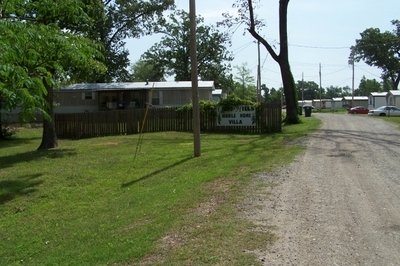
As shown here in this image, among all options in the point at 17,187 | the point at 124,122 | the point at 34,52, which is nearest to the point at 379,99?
the point at 124,122

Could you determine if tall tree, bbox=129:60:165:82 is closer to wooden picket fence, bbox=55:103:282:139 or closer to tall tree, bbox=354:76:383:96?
wooden picket fence, bbox=55:103:282:139

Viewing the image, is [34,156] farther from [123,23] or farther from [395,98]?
[395,98]

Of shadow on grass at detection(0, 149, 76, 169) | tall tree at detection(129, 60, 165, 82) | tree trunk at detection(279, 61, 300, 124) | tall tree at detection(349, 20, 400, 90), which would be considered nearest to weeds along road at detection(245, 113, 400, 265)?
shadow on grass at detection(0, 149, 76, 169)

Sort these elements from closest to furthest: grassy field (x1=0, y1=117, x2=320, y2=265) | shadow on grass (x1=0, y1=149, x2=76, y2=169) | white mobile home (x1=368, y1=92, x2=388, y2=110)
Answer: grassy field (x1=0, y1=117, x2=320, y2=265), shadow on grass (x1=0, y1=149, x2=76, y2=169), white mobile home (x1=368, y1=92, x2=388, y2=110)

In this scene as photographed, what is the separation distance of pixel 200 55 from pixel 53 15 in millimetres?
41363

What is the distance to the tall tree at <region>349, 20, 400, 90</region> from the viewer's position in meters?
73.4

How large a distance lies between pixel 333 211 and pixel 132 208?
358cm

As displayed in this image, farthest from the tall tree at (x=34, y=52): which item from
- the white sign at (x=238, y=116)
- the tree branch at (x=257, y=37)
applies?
the tree branch at (x=257, y=37)

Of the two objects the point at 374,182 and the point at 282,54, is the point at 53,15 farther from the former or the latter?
the point at 282,54

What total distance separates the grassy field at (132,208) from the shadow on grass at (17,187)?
0.02 m

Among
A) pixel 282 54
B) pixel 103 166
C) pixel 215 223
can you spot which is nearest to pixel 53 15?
pixel 103 166

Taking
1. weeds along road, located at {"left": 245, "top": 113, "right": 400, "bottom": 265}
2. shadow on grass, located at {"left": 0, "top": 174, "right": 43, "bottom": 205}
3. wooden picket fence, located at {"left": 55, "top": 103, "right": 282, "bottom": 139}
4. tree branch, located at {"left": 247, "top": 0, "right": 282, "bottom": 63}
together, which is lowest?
shadow on grass, located at {"left": 0, "top": 174, "right": 43, "bottom": 205}

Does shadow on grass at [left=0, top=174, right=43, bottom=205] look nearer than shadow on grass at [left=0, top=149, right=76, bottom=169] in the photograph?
Yes

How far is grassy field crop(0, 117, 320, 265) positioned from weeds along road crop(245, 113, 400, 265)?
0.36 metres
